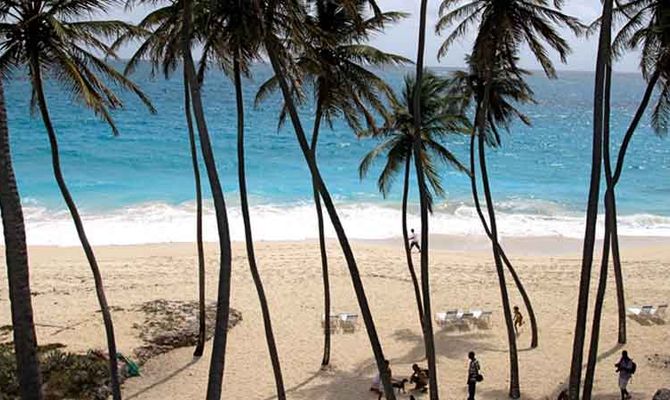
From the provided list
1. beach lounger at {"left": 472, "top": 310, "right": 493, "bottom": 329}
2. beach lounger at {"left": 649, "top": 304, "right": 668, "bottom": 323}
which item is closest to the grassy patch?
beach lounger at {"left": 472, "top": 310, "right": 493, "bottom": 329}

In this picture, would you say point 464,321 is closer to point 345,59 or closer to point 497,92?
point 497,92

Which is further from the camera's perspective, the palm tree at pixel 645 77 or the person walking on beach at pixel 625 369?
the person walking on beach at pixel 625 369

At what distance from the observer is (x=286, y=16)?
964cm

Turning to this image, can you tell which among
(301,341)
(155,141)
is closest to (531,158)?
(155,141)

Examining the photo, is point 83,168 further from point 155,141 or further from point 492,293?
point 492,293

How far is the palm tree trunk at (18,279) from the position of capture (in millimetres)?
7598

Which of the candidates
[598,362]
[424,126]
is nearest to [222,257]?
[424,126]

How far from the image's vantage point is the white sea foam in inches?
1283

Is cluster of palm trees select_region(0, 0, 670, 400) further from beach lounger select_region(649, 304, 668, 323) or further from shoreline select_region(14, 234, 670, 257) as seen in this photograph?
shoreline select_region(14, 234, 670, 257)

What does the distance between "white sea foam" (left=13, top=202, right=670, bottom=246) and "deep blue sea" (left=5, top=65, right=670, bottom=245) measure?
10 cm

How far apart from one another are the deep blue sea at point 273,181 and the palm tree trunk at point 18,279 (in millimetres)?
9955

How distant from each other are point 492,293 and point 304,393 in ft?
→ 31.1

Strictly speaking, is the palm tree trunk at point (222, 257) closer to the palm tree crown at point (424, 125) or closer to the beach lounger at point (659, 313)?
the palm tree crown at point (424, 125)

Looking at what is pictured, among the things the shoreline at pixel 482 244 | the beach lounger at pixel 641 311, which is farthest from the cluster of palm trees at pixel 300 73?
the shoreline at pixel 482 244
